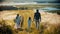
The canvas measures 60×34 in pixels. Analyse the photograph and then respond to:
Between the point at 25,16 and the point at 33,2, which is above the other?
the point at 33,2

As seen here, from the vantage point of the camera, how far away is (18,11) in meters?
3.37

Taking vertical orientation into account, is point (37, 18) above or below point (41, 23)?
above

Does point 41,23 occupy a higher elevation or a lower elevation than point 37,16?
lower

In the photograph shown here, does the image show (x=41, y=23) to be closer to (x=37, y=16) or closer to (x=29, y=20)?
(x=37, y=16)

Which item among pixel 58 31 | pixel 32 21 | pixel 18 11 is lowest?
pixel 58 31

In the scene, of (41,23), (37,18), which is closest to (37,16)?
(37,18)

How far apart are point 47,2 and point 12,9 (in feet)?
2.80

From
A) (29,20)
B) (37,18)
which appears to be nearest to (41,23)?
(37,18)

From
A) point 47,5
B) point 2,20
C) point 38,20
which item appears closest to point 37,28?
point 38,20

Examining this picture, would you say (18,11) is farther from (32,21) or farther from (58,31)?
(58,31)

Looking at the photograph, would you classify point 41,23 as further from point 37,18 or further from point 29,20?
point 29,20

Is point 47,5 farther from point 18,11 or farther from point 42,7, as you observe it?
point 18,11

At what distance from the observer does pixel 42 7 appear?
11.2 feet

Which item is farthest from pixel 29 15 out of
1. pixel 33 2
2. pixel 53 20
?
pixel 53 20
